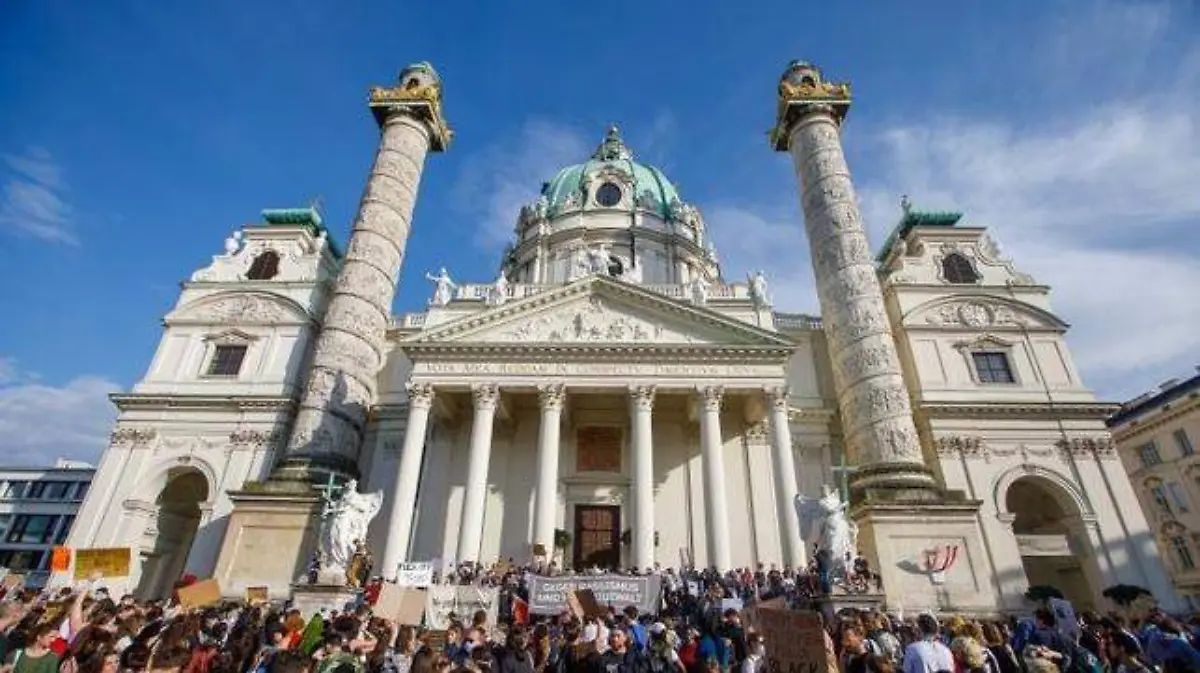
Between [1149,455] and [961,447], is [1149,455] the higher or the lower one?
the higher one

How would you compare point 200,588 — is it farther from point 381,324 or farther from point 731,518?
point 731,518

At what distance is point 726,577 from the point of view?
15516mm

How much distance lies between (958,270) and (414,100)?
2505 cm

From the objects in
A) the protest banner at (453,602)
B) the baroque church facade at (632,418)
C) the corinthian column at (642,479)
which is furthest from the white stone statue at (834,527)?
the protest banner at (453,602)

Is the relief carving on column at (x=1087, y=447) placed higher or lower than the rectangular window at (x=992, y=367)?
lower

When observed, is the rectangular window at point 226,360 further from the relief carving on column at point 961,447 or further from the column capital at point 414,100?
the relief carving on column at point 961,447

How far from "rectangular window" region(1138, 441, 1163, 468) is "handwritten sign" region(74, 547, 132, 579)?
4555 cm

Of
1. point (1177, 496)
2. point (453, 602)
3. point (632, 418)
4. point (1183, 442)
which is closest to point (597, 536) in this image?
point (632, 418)

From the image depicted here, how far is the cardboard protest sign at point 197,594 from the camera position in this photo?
1160 centimetres

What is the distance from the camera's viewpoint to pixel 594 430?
23.6m

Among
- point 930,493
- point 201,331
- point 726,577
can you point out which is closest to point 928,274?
point 930,493

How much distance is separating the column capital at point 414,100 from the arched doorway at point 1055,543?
27.5m

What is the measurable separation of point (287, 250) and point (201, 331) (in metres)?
5.09

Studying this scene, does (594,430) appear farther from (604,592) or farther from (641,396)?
(604,592)
